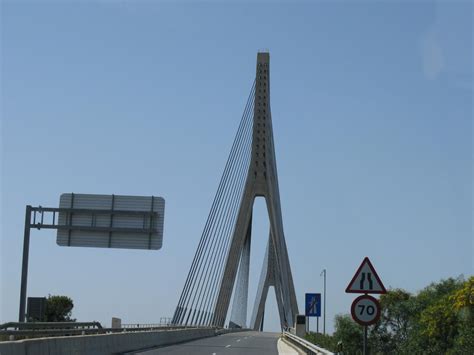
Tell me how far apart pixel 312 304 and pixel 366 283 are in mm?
20620

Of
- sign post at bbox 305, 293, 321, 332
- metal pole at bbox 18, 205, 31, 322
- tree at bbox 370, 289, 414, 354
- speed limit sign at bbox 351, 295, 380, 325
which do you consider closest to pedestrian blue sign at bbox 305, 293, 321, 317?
sign post at bbox 305, 293, 321, 332

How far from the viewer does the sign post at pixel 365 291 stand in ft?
44.5

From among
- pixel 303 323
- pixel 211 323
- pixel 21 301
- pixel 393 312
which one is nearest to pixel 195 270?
pixel 211 323

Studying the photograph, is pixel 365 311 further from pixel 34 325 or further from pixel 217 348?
pixel 217 348

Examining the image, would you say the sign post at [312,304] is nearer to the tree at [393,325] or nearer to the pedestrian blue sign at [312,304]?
the pedestrian blue sign at [312,304]

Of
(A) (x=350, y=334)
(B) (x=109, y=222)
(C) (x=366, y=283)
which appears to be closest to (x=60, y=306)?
(A) (x=350, y=334)

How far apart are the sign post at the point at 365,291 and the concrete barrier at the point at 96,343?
6809 millimetres

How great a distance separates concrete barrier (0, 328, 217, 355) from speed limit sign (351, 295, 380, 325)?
679cm

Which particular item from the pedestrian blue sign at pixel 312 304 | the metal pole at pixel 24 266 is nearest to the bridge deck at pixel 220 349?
the pedestrian blue sign at pixel 312 304

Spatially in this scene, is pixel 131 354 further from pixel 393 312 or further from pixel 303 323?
pixel 393 312

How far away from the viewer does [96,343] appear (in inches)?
968

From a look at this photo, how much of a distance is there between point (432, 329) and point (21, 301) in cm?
4055

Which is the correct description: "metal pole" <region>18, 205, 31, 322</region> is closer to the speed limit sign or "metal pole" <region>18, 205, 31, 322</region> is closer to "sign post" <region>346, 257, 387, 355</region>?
"sign post" <region>346, 257, 387, 355</region>

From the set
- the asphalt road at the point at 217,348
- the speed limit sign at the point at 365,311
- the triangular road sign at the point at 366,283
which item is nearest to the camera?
the speed limit sign at the point at 365,311
